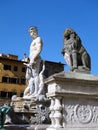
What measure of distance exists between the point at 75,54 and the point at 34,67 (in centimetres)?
752

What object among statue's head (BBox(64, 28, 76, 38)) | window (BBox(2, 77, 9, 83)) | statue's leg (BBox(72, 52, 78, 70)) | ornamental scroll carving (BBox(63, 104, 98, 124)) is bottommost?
ornamental scroll carving (BBox(63, 104, 98, 124))

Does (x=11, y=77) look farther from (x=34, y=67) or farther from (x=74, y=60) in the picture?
(x=74, y=60)

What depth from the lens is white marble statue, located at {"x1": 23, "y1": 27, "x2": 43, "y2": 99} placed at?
699 inches

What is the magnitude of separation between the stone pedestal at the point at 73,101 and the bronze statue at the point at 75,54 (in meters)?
0.38

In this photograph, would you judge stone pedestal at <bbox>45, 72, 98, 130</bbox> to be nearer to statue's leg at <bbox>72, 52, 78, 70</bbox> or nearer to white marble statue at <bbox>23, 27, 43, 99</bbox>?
statue's leg at <bbox>72, 52, 78, 70</bbox>

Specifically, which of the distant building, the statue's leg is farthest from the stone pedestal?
the distant building

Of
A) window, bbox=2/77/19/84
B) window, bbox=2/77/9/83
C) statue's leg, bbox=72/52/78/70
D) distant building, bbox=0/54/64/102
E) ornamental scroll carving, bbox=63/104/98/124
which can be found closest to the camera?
ornamental scroll carving, bbox=63/104/98/124

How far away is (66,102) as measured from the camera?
33.1 ft

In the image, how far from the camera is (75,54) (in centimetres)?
1078

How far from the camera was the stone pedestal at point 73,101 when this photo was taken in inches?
391

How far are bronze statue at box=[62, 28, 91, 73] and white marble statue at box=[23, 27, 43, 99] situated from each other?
6.59 meters

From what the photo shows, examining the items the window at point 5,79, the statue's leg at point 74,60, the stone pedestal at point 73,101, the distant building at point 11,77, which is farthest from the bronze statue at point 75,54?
the window at point 5,79

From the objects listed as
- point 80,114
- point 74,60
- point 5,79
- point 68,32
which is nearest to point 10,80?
point 5,79

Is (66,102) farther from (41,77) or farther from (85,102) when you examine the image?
(41,77)
